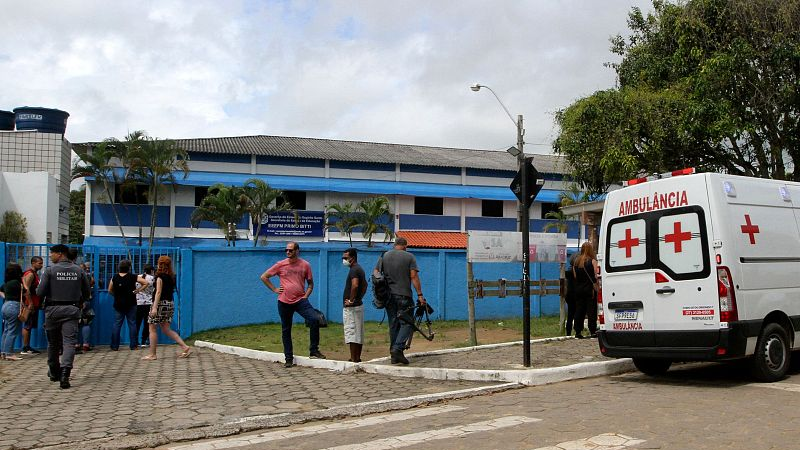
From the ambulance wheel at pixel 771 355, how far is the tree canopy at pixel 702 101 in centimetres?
751

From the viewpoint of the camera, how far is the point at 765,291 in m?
8.02

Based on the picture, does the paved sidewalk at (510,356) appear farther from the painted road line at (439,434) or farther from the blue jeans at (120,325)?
the blue jeans at (120,325)

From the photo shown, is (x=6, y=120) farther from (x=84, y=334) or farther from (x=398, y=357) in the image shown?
(x=398, y=357)

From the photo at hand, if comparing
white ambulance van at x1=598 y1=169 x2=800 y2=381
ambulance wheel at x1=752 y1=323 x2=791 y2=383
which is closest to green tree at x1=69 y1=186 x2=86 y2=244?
white ambulance van at x1=598 y1=169 x2=800 y2=381

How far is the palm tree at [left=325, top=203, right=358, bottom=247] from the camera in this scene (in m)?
36.2

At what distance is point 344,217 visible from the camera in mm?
36406

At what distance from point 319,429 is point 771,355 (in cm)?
533

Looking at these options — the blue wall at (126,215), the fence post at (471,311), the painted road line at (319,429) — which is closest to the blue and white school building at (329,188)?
the blue wall at (126,215)

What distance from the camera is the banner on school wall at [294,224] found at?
3612 centimetres

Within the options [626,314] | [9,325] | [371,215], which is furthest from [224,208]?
[626,314]

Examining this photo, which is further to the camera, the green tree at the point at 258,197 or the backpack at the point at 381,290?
the green tree at the point at 258,197

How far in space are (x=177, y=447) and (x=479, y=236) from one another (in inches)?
298

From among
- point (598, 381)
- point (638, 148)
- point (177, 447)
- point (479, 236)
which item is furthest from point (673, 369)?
point (638, 148)

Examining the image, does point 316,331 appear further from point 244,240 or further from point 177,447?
point 244,240
